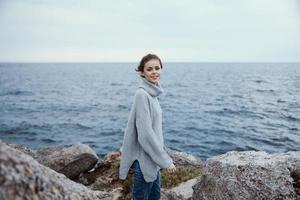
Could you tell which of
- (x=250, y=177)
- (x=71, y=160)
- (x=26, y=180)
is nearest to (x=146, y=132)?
(x=26, y=180)

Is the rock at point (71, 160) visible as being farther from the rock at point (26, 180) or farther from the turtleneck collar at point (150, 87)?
the rock at point (26, 180)

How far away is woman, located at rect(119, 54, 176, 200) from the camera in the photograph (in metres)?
4.57

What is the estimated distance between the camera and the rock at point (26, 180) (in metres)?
2.57

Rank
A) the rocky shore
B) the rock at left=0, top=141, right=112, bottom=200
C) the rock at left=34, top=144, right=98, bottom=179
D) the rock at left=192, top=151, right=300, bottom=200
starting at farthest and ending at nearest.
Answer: the rock at left=34, top=144, right=98, bottom=179 < the rock at left=192, top=151, right=300, bottom=200 < the rocky shore < the rock at left=0, top=141, right=112, bottom=200

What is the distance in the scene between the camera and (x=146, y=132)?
4.54 m

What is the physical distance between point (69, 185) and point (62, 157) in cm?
810

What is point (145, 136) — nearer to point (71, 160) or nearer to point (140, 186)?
point (140, 186)

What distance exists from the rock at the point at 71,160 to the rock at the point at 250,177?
19.3ft

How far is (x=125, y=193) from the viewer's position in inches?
297

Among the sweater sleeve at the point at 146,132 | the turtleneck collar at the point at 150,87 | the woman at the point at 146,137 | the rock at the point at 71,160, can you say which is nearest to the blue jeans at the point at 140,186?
the woman at the point at 146,137

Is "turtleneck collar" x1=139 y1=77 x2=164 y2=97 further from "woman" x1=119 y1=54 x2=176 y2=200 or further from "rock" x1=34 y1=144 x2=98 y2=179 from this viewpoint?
"rock" x1=34 y1=144 x2=98 y2=179

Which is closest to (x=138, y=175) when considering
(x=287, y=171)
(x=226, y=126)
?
(x=287, y=171)

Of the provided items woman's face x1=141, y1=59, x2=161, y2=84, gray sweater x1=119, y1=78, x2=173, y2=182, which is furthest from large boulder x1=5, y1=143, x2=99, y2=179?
woman's face x1=141, y1=59, x2=161, y2=84

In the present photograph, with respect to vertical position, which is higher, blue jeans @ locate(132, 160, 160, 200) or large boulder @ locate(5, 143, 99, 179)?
blue jeans @ locate(132, 160, 160, 200)
